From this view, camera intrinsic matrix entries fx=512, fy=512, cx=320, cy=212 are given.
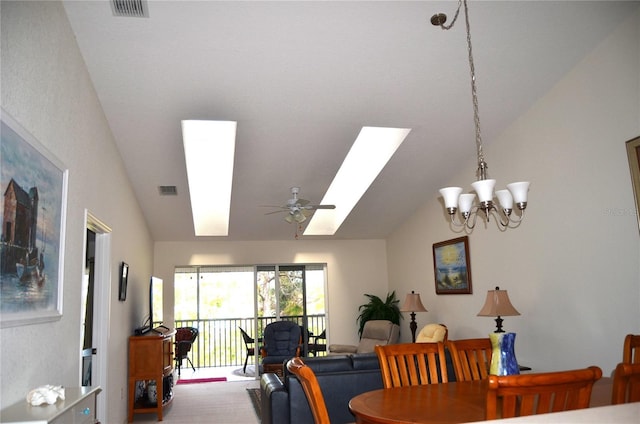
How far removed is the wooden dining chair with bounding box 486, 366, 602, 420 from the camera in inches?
70.0

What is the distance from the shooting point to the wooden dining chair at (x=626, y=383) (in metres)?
2.05

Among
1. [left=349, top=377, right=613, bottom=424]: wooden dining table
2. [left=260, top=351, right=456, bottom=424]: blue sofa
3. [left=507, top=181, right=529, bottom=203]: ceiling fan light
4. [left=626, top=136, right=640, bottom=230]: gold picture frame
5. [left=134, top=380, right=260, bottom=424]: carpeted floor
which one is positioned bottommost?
[left=134, top=380, right=260, bottom=424]: carpeted floor

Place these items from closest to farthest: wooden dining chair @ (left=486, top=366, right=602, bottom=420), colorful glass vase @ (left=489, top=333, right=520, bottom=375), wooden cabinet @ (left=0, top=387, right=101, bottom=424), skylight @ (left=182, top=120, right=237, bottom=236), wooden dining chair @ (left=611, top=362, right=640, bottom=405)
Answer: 1. wooden dining chair @ (left=486, top=366, right=602, bottom=420)
2. wooden dining chair @ (left=611, top=362, right=640, bottom=405)
3. wooden cabinet @ (left=0, top=387, right=101, bottom=424)
4. colorful glass vase @ (left=489, top=333, right=520, bottom=375)
5. skylight @ (left=182, top=120, right=237, bottom=236)

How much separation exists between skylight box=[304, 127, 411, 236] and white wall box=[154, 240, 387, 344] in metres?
0.49

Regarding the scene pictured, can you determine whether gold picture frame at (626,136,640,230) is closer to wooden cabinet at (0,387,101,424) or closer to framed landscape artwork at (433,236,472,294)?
framed landscape artwork at (433,236,472,294)

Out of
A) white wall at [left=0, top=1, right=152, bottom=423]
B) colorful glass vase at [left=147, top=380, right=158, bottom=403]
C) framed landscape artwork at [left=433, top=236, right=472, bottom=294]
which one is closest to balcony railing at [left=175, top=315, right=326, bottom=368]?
colorful glass vase at [left=147, top=380, right=158, bottom=403]

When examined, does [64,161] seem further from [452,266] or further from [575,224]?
[452,266]

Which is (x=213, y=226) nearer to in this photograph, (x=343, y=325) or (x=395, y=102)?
(x=343, y=325)

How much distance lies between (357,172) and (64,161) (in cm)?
445

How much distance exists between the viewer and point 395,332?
26.0 ft

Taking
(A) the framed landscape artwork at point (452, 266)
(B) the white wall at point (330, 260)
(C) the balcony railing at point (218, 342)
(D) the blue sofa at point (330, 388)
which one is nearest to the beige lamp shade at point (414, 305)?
(A) the framed landscape artwork at point (452, 266)

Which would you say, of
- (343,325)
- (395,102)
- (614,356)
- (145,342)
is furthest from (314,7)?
(343,325)

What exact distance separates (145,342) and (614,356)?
194 inches

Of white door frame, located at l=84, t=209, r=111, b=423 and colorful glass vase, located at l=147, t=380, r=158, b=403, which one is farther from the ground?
white door frame, located at l=84, t=209, r=111, b=423
